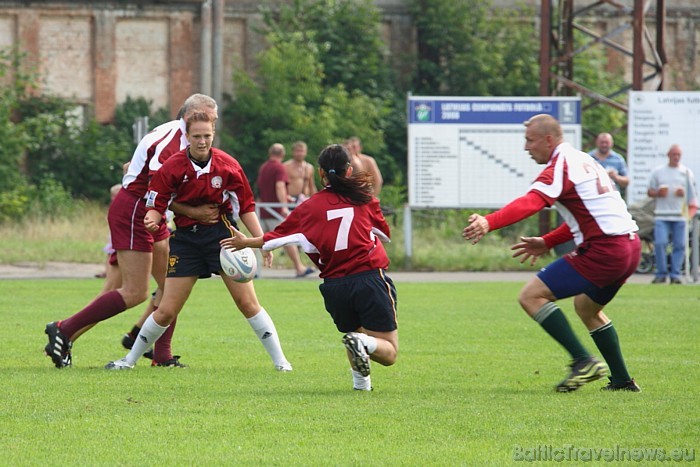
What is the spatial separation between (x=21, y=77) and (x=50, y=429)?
28564mm

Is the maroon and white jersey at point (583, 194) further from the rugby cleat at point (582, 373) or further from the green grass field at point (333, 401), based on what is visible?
the green grass field at point (333, 401)

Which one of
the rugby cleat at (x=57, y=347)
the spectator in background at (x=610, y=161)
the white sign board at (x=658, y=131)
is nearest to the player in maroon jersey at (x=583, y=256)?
the rugby cleat at (x=57, y=347)

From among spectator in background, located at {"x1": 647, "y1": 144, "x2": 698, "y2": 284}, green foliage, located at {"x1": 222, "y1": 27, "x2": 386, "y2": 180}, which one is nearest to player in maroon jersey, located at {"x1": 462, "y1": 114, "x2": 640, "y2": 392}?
spectator in background, located at {"x1": 647, "y1": 144, "x2": 698, "y2": 284}

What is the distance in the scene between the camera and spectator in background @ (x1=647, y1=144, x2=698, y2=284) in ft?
64.8

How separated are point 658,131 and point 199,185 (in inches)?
600

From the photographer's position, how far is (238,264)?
8828mm

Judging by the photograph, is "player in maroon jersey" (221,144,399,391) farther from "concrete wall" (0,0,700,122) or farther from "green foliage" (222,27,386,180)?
"concrete wall" (0,0,700,122)

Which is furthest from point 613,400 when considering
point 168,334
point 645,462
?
point 168,334

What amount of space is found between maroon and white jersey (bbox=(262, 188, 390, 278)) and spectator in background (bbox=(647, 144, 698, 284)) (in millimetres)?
12264

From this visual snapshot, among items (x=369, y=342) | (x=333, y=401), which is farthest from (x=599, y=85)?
(x=333, y=401)

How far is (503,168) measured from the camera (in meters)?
23.3

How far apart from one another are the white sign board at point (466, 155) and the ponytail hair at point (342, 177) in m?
14.9

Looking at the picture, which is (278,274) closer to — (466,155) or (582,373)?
(466,155)

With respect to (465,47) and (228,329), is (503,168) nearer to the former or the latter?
(228,329)
